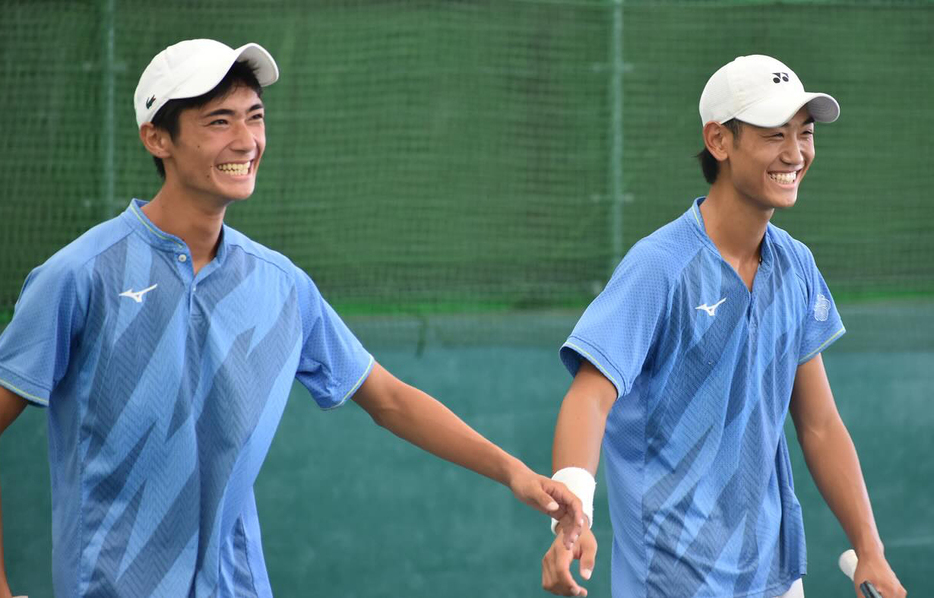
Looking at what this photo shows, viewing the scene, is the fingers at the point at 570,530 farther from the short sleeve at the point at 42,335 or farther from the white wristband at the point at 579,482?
the short sleeve at the point at 42,335

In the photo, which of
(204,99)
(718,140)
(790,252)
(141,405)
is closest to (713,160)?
(718,140)

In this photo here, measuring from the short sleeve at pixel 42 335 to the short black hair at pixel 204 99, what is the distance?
43cm

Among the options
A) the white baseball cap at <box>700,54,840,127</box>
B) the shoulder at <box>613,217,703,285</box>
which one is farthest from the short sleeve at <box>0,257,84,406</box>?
the white baseball cap at <box>700,54,840,127</box>

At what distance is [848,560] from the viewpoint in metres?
4.03

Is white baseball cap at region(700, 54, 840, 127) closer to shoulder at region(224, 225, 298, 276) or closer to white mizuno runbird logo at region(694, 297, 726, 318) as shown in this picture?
white mizuno runbird logo at region(694, 297, 726, 318)

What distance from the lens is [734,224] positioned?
12.6 ft

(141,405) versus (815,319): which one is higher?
(815,319)

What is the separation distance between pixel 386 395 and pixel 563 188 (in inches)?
114

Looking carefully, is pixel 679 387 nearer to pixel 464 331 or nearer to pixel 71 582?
pixel 71 582

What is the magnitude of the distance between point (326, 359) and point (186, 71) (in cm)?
82

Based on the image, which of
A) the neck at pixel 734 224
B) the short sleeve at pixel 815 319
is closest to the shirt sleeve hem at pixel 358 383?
the neck at pixel 734 224

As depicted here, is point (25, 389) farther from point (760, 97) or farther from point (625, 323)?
point (760, 97)

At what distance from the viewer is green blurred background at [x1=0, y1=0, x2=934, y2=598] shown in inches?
229

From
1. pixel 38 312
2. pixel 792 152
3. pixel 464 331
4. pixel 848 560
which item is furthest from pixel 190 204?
pixel 464 331
